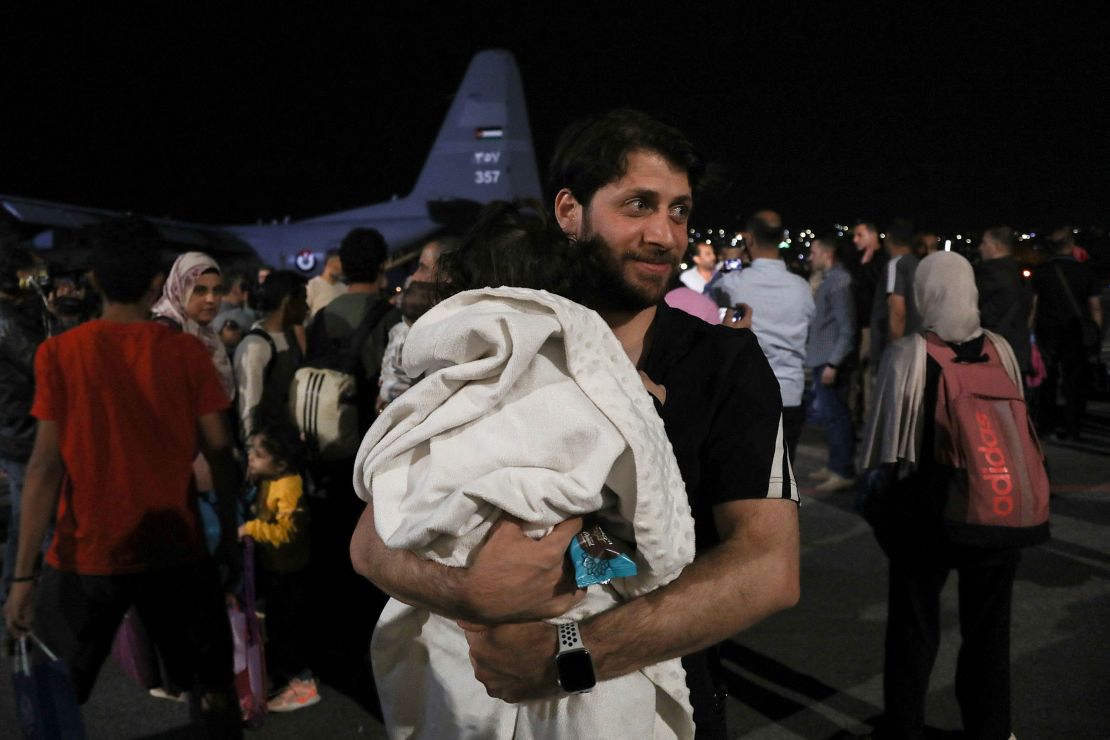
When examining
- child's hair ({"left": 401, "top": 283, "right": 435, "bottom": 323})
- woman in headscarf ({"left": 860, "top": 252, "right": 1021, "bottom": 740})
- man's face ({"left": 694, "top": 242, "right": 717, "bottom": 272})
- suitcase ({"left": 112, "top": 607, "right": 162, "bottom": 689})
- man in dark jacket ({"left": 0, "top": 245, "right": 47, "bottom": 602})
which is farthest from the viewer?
man's face ({"left": 694, "top": 242, "right": 717, "bottom": 272})

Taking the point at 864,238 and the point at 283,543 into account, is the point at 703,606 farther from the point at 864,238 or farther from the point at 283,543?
the point at 864,238

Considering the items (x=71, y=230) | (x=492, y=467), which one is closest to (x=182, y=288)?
(x=492, y=467)

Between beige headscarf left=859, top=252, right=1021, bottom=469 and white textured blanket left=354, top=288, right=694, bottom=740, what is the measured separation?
1945 millimetres

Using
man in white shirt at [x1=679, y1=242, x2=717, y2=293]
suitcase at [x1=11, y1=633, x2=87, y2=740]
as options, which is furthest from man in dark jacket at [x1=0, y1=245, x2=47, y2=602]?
man in white shirt at [x1=679, y1=242, x2=717, y2=293]

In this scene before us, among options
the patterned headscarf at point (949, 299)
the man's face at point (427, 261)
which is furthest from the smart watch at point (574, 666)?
the man's face at point (427, 261)

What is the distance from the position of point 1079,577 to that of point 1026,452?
281cm

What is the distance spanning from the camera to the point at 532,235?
136 cm

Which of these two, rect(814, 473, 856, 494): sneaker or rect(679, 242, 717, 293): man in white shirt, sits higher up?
rect(679, 242, 717, 293): man in white shirt

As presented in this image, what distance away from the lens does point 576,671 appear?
3.96 feet

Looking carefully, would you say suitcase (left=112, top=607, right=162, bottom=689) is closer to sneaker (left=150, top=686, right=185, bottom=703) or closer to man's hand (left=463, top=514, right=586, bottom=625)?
sneaker (left=150, top=686, right=185, bottom=703)

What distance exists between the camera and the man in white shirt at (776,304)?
5230 millimetres

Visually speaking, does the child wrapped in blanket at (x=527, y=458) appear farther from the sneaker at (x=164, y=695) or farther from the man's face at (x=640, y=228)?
the sneaker at (x=164, y=695)

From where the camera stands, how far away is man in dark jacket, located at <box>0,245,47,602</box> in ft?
13.2

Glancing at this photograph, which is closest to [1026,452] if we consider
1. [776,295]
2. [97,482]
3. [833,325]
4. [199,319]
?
[776,295]
